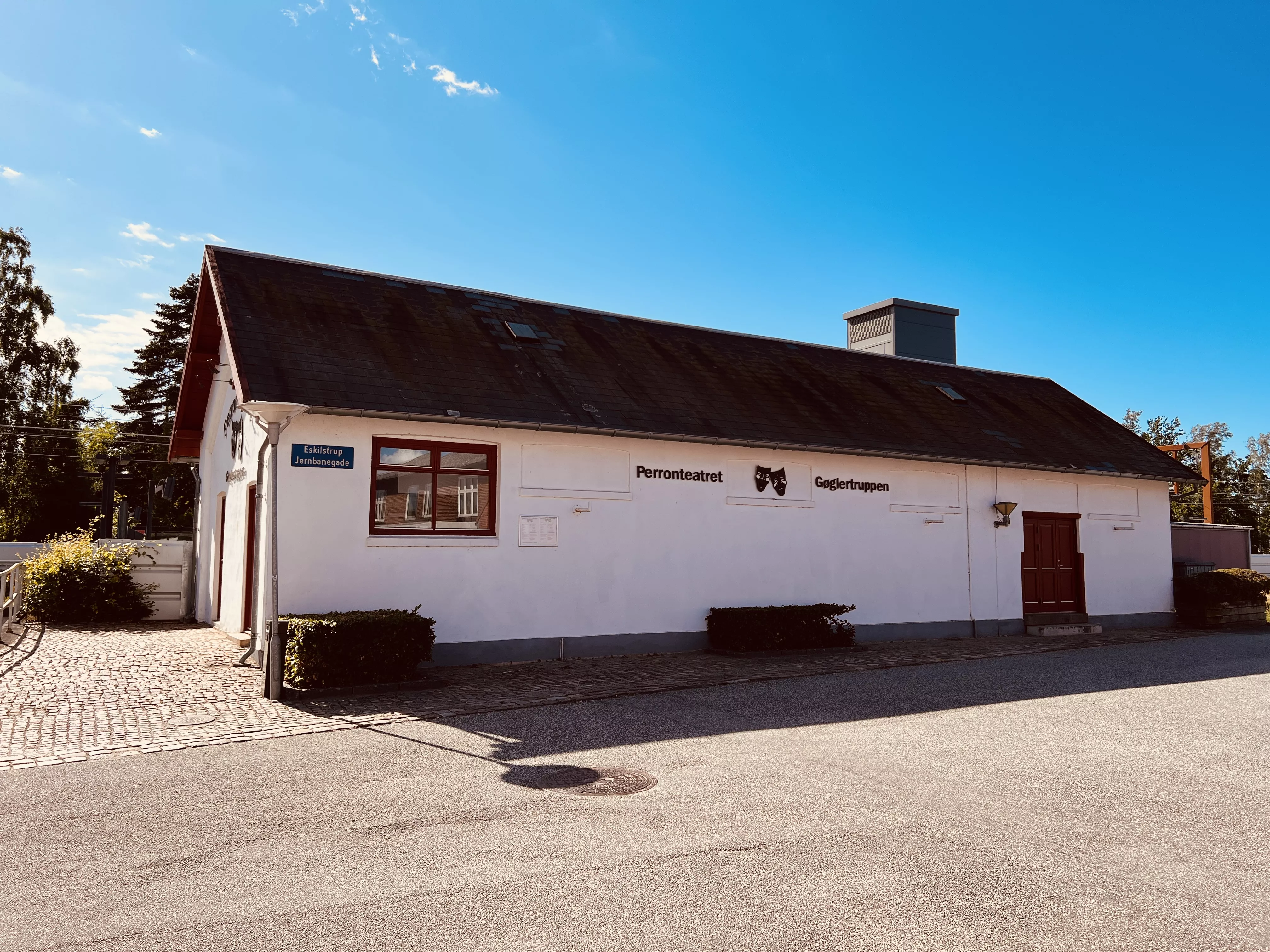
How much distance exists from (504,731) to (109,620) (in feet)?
40.7

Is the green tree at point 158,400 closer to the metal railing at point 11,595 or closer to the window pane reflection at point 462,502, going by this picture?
the metal railing at point 11,595

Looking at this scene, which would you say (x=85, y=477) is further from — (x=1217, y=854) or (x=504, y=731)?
(x=1217, y=854)

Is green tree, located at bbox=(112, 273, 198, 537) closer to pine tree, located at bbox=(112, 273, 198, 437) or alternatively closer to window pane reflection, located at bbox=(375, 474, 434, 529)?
pine tree, located at bbox=(112, 273, 198, 437)

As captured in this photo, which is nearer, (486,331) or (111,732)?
(111,732)

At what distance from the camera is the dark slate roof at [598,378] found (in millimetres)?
11867

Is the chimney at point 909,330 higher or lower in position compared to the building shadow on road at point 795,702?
higher

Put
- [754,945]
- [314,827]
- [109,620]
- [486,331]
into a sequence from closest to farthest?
[754,945], [314,827], [486,331], [109,620]

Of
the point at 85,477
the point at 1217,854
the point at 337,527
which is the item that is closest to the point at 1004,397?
the point at 337,527

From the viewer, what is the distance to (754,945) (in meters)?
3.67

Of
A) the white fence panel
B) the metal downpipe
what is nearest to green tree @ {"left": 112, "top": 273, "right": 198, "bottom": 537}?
the white fence panel

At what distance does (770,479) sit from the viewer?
14336mm

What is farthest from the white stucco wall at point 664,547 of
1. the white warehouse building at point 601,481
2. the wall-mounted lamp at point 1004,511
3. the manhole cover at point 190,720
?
the manhole cover at point 190,720

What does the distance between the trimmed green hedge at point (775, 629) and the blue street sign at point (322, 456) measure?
5710mm

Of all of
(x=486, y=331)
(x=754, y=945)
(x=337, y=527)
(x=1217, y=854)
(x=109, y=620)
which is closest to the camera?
(x=754, y=945)
